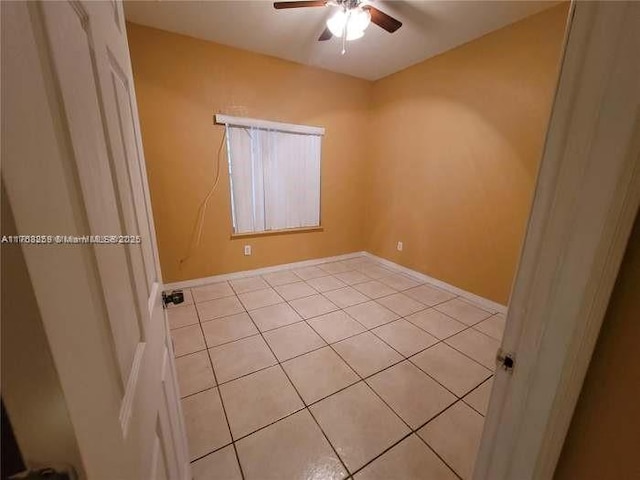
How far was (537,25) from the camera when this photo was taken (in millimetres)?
2053

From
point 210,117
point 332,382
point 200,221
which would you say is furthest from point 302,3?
point 332,382

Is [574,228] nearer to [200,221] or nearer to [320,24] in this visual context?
[320,24]

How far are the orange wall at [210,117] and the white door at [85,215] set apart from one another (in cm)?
217

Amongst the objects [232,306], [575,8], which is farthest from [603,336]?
[232,306]

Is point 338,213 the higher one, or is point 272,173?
point 272,173

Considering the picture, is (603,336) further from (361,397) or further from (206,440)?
(206,440)

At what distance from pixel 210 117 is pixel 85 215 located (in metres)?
2.78

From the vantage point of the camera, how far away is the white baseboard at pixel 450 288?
2.57 metres

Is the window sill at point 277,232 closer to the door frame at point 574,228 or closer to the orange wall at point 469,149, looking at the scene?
the orange wall at point 469,149

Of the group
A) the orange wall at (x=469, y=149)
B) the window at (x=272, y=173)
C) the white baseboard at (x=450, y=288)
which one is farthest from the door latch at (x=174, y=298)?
the white baseboard at (x=450, y=288)

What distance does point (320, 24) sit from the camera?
229 centimetres

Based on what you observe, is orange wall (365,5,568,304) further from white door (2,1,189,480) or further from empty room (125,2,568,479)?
white door (2,1,189,480)

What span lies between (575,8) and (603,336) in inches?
26.5

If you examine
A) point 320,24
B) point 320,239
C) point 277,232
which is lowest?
point 320,239
